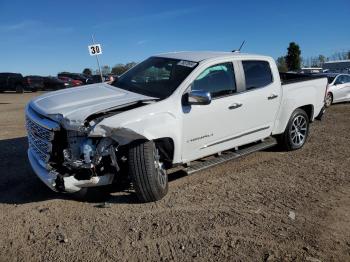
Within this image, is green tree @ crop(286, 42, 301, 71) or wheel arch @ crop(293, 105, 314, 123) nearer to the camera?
wheel arch @ crop(293, 105, 314, 123)

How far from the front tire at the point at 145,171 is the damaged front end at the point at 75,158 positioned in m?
0.20

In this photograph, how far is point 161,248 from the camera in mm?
3854

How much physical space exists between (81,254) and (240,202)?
2.12 metres

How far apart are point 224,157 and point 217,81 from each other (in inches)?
44.0

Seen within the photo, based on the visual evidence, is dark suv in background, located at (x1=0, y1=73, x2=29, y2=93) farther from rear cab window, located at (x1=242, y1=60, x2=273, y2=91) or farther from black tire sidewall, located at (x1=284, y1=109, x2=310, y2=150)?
rear cab window, located at (x1=242, y1=60, x2=273, y2=91)

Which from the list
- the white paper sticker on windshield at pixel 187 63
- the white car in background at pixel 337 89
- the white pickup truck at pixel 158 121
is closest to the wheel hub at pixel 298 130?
the white pickup truck at pixel 158 121

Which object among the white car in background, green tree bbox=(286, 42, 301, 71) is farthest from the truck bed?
green tree bbox=(286, 42, 301, 71)

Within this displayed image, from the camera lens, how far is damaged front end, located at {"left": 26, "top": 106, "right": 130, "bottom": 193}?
176 inches

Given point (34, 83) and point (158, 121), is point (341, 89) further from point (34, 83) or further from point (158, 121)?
point (34, 83)

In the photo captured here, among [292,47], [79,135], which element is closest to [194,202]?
[79,135]

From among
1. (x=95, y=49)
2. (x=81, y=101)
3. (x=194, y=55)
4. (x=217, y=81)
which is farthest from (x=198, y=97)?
(x=95, y=49)

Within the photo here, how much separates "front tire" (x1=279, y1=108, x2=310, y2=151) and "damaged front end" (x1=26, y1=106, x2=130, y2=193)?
3.63m

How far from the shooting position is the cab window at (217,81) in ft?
18.1

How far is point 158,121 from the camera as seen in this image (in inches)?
189
